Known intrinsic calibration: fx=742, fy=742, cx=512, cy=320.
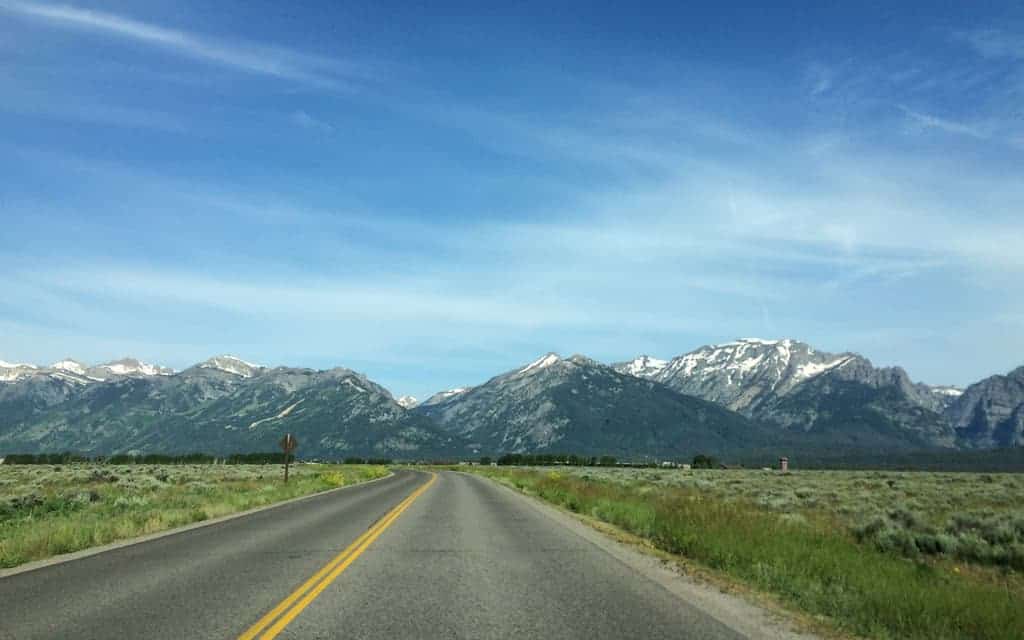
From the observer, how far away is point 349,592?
10.2 metres

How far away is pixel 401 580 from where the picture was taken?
11.3m

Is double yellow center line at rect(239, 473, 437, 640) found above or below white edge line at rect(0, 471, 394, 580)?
above

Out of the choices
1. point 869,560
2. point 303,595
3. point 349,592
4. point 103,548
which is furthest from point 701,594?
point 103,548

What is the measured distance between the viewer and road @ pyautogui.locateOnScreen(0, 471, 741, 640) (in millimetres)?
8086

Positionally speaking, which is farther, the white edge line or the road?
the white edge line

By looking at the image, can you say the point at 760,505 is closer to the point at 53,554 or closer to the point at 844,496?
the point at 844,496

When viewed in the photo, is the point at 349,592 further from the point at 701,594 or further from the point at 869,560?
the point at 869,560

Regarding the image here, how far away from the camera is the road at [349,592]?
809 centimetres

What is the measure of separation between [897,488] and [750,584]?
39.7 metres

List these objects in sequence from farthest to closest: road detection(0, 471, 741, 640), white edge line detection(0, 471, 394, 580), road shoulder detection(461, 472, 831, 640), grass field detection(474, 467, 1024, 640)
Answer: white edge line detection(0, 471, 394, 580), grass field detection(474, 467, 1024, 640), road shoulder detection(461, 472, 831, 640), road detection(0, 471, 741, 640)

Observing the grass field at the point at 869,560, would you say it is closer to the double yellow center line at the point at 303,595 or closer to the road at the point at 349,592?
the road at the point at 349,592

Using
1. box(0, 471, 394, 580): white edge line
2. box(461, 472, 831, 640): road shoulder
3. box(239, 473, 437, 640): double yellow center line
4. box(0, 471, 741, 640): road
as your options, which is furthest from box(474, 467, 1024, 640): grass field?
box(0, 471, 394, 580): white edge line

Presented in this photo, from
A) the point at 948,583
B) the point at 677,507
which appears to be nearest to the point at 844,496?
the point at 677,507

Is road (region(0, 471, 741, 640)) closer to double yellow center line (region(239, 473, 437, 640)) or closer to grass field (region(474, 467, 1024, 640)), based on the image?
double yellow center line (region(239, 473, 437, 640))
